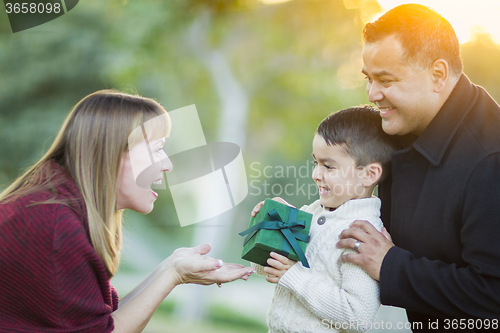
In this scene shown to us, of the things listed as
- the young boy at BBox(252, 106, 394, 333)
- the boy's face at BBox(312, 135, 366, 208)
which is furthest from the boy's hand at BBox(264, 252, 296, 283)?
the boy's face at BBox(312, 135, 366, 208)

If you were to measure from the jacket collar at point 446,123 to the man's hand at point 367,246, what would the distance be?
0.33m

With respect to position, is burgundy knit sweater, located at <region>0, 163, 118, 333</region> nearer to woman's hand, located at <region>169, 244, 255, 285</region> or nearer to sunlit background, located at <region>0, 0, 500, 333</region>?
woman's hand, located at <region>169, 244, 255, 285</region>

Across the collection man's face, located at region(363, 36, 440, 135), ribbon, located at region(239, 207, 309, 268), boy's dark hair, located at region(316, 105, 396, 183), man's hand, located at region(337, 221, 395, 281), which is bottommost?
man's hand, located at region(337, 221, 395, 281)

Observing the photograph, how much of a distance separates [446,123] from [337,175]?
44 centimetres

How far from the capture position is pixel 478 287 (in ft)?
3.95

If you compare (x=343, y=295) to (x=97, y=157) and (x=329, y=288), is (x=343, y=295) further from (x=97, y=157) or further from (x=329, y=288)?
(x=97, y=157)

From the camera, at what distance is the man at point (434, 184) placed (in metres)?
1.22

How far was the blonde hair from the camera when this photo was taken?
1.37m

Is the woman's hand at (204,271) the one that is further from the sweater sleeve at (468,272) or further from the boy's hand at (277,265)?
the sweater sleeve at (468,272)

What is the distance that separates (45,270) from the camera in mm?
1214

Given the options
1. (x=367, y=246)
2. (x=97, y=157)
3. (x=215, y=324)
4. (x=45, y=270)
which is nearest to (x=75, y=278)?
(x=45, y=270)

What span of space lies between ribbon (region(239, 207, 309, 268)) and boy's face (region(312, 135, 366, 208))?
0.63ft

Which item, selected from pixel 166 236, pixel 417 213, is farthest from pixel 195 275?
pixel 166 236

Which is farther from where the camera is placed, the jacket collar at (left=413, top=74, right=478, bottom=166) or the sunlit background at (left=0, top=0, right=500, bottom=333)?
the sunlit background at (left=0, top=0, right=500, bottom=333)
